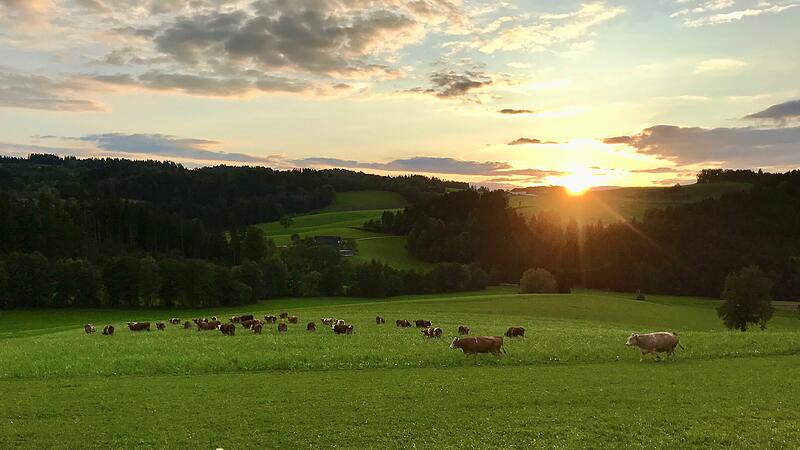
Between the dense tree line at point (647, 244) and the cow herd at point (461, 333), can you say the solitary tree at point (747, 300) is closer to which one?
the cow herd at point (461, 333)

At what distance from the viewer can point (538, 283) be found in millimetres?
110625

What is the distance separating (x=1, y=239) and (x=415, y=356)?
392 feet

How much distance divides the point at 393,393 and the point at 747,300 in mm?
58134

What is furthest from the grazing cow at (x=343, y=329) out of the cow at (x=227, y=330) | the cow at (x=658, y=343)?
the cow at (x=658, y=343)

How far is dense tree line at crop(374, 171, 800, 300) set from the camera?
12006cm

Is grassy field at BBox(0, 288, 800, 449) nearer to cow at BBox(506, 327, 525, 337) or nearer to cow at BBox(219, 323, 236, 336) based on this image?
cow at BBox(506, 327, 525, 337)

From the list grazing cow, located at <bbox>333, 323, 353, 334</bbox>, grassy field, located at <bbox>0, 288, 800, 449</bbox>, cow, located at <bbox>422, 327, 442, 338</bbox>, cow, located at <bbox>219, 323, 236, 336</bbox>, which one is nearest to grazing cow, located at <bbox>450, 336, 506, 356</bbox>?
grassy field, located at <bbox>0, 288, 800, 449</bbox>

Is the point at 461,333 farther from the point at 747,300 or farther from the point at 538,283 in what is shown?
the point at 538,283

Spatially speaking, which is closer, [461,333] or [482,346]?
[482,346]

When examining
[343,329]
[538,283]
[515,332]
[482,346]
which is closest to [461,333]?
[515,332]

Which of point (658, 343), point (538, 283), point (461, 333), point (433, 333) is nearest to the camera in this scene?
point (658, 343)

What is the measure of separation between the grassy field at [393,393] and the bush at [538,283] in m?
71.3

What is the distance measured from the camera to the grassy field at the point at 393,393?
55.0 ft

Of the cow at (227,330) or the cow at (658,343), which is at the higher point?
the cow at (658,343)
